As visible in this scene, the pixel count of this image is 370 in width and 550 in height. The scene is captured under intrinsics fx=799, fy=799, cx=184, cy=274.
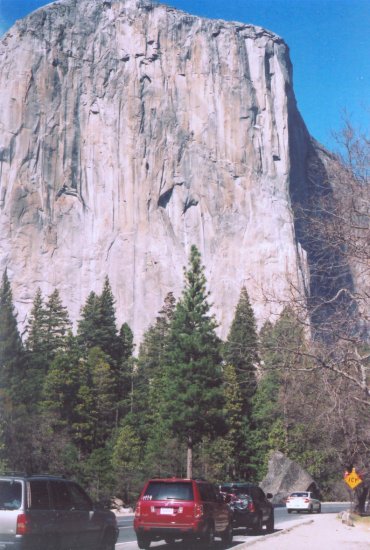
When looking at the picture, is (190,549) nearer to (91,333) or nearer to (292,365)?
A: (292,365)

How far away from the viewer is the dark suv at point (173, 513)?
16.8 meters

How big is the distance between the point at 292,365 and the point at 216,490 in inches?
175

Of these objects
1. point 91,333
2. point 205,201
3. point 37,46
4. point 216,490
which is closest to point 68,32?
point 37,46

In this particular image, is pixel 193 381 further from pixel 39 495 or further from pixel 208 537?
pixel 39 495

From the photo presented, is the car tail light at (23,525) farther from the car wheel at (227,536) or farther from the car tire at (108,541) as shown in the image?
the car wheel at (227,536)

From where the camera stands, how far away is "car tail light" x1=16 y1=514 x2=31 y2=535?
11570 millimetres

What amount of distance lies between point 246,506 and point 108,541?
926 cm

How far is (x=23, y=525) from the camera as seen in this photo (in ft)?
38.1

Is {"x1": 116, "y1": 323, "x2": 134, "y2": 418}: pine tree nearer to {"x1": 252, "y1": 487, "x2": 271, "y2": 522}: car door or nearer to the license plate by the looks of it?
{"x1": 252, "y1": 487, "x2": 271, "y2": 522}: car door

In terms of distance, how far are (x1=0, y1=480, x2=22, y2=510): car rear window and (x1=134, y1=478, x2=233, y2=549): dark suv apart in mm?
5525

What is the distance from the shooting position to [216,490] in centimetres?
1906

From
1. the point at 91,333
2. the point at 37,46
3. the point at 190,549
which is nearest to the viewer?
the point at 190,549

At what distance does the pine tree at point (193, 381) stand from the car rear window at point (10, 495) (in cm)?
3399

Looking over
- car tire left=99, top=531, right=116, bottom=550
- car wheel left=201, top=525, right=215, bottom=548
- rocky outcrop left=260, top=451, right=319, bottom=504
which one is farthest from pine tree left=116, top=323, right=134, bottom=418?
car tire left=99, top=531, right=116, bottom=550
